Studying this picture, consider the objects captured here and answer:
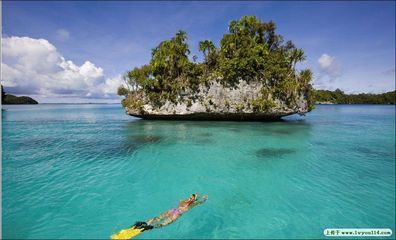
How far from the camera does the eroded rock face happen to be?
27109mm

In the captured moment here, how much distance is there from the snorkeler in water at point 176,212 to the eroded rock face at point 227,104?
2105 cm

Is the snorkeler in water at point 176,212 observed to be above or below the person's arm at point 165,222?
above

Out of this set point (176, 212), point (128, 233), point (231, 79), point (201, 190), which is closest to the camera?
point (128, 233)

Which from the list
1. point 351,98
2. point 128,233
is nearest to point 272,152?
point 128,233

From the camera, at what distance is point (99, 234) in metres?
5.32

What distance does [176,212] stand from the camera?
20.6 feet

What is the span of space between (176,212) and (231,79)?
22.9 metres

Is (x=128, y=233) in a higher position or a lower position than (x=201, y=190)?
lower

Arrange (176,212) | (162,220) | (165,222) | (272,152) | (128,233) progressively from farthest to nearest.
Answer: (272,152)
(176,212)
(162,220)
(165,222)
(128,233)

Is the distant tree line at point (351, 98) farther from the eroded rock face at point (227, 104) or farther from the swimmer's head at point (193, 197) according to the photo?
the swimmer's head at point (193, 197)

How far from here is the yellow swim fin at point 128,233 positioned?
531 centimetres

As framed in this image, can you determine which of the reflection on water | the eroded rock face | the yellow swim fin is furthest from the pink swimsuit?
the eroded rock face

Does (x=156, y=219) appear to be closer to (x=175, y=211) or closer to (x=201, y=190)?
(x=175, y=211)

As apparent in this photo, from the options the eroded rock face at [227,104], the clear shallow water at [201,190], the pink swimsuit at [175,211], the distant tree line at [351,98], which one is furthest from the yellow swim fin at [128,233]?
the distant tree line at [351,98]
